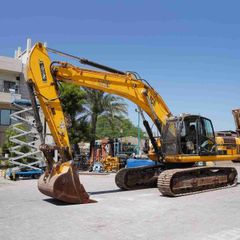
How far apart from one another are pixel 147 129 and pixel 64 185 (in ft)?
18.2

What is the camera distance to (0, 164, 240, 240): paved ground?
24.4 feet

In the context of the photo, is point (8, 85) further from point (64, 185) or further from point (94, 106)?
point (64, 185)

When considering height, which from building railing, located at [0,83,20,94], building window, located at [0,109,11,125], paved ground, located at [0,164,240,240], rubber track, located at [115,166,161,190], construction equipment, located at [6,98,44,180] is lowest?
paved ground, located at [0,164,240,240]

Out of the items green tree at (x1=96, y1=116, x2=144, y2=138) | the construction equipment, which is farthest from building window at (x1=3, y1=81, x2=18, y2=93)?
the construction equipment

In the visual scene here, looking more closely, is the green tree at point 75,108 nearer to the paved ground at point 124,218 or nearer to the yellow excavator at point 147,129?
the yellow excavator at point 147,129

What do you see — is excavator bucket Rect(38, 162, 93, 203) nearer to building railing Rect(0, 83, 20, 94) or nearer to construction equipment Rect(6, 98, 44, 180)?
construction equipment Rect(6, 98, 44, 180)

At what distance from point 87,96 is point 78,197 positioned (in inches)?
871

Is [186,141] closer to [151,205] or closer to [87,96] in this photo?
[151,205]

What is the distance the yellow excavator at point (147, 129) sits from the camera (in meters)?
11.3

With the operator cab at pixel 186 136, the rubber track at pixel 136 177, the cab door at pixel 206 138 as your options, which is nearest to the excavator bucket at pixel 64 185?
the rubber track at pixel 136 177

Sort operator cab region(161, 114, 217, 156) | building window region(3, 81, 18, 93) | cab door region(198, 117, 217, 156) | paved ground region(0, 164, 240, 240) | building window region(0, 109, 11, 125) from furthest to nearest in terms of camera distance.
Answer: building window region(3, 81, 18, 93) < building window region(0, 109, 11, 125) < cab door region(198, 117, 217, 156) < operator cab region(161, 114, 217, 156) < paved ground region(0, 164, 240, 240)

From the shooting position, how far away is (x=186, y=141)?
14.6 metres

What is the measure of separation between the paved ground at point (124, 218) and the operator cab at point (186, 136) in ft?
7.19

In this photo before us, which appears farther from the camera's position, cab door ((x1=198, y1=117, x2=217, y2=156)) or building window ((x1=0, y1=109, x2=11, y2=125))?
building window ((x1=0, y1=109, x2=11, y2=125))
